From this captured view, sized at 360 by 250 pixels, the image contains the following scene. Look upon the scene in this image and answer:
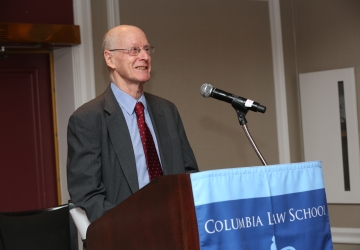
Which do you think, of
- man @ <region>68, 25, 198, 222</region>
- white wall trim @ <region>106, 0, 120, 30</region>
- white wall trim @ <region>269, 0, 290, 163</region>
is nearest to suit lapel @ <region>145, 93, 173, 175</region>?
man @ <region>68, 25, 198, 222</region>

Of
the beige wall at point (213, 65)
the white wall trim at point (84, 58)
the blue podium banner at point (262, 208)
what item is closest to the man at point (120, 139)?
the blue podium banner at point (262, 208)

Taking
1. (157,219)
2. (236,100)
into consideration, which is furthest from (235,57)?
(157,219)

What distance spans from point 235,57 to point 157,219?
3.10 metres

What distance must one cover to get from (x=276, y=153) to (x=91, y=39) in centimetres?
185

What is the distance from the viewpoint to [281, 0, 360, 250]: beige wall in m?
4.44

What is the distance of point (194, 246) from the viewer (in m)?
1.40

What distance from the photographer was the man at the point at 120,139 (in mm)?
2020

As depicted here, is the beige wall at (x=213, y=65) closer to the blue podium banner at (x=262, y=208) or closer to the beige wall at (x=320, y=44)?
the beige wall at (x=320, y=44)

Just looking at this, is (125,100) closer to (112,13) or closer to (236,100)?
(236,100)

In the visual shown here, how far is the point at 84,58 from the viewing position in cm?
359

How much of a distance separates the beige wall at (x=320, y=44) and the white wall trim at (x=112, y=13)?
1.57 m

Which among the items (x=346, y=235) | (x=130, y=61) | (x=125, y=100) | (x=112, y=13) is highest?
(x=112, y=13)

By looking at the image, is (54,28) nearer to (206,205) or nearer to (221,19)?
(221,19)

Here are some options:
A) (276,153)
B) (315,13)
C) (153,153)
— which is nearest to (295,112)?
(276,153)
